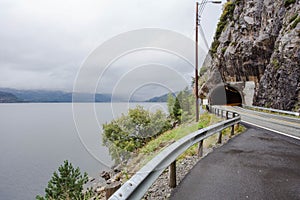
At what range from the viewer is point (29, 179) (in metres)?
53.2

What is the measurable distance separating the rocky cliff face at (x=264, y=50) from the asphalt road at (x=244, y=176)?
64.2ft

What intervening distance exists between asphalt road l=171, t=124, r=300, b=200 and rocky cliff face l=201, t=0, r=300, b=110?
19558 mm

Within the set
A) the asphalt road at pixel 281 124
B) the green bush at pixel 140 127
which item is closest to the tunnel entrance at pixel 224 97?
the green bush at pixel 140 127

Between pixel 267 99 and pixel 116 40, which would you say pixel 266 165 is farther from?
pixel 267 99

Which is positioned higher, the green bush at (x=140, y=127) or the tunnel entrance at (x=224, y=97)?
the tunnel entrance at (x=224, y=97)

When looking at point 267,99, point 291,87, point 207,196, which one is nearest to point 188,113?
point 267,99

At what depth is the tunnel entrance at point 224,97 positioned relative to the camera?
51.1 meters

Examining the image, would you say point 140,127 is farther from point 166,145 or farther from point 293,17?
point 293,17

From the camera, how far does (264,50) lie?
33.5m

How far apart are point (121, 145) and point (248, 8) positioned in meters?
28.6

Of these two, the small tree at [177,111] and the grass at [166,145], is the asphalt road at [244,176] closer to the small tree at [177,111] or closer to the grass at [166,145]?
the grass at [166,145]

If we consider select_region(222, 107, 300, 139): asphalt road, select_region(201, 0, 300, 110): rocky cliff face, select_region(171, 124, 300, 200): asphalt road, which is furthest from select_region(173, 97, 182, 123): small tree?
select_region(171, 124, 300, 200): asphalt road

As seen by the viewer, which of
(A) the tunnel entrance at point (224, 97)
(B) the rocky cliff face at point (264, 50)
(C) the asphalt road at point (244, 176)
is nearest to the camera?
(C) the asphalt road at point (244, 176)

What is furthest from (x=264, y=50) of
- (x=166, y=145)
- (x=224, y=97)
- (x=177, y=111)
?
(x=166, y=145)
